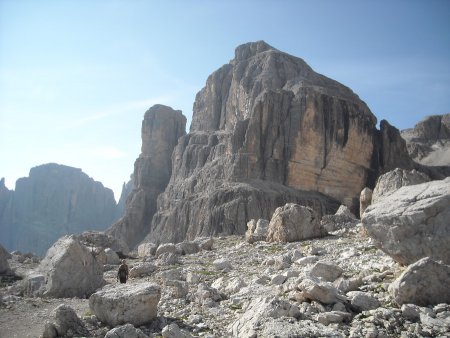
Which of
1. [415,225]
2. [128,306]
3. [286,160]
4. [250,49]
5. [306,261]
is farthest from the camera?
[250,49]

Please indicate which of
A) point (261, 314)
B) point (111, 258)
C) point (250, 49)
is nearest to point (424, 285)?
point (261, 314)

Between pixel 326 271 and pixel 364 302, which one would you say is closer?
pixel 364 302

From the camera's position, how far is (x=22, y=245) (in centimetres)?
18825

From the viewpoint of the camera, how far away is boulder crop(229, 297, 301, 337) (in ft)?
36.3

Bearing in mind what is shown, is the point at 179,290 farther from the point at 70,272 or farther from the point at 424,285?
the point at 424,285

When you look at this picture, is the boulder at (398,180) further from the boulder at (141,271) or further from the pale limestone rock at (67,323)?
the pale limestone rock at (67,323)

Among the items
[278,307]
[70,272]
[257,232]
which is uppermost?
[257,232]

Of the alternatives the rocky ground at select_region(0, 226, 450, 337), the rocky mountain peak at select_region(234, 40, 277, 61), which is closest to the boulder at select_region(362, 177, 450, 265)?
the rocky ground at select_region(0, 226, 450, 337)

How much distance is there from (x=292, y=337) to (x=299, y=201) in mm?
77836

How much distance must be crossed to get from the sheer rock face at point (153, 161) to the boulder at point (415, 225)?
129 m

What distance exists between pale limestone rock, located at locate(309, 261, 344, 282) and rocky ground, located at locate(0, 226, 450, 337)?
0.12 feet

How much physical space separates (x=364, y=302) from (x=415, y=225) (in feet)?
11.9

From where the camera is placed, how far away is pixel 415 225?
14.3m

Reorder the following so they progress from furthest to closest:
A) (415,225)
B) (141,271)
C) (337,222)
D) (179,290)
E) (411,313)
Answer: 1. (337,222)
2. (141,271)
3. (179,290)
4. (415,225)
5. (411,313)
